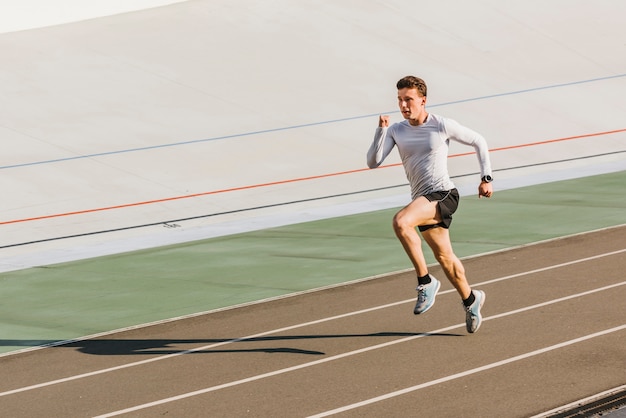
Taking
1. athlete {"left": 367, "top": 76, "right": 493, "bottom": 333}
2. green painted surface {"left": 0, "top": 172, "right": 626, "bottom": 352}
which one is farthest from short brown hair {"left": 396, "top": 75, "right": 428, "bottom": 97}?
green painted surface {"left": 0, "top": 172, "right": 626, "bottom": 352}

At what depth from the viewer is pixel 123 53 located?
26406 mm

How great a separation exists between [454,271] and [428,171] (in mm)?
771

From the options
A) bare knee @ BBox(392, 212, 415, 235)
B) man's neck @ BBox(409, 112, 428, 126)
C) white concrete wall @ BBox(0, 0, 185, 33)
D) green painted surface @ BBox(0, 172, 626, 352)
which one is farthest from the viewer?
white concrete wall @ BBox(0, 0, 185, 33)

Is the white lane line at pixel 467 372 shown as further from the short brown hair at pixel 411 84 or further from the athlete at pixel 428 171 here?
the short brown hair at pixel 411 84

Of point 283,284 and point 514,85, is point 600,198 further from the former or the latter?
point 514,85

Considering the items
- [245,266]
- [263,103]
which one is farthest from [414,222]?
[263,103]

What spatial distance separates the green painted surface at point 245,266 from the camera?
10.7 meters

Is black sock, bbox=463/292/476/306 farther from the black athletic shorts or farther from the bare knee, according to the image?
the bare knee

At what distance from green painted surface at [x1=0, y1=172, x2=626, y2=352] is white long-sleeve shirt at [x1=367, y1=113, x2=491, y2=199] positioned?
8.94ft

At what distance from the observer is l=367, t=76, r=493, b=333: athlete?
8.59 meters

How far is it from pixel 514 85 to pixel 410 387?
1834 cm

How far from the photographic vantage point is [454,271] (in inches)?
344

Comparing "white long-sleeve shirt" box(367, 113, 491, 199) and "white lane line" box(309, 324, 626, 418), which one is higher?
"white long-sleeve shirt" box(367, 113, 491, 199)

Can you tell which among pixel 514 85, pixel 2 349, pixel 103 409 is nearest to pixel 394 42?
pixel 514 85
